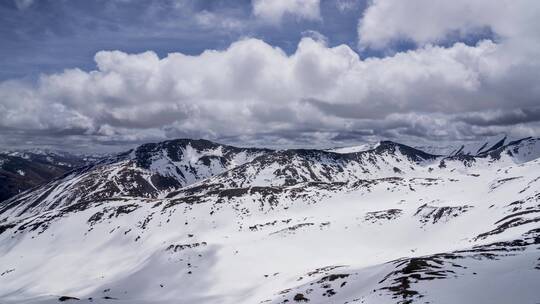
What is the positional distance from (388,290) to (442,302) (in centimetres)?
895

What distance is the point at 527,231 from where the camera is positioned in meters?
74.2

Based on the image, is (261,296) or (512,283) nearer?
(512,283)

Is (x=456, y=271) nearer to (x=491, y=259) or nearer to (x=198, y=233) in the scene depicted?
(x=491, y=259)

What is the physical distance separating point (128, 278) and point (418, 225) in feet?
321

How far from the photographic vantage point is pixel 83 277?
147m

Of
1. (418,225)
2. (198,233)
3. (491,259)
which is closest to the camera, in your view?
(491,259)

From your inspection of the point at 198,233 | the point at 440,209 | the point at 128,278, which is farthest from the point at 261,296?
the point at 198,233

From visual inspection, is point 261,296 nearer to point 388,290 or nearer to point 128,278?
point 388,290

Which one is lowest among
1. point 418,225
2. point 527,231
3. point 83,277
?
point 83,277

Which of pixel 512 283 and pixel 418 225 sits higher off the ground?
pixel 512 283

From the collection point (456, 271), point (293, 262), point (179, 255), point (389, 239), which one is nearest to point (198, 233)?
point (179, 255)

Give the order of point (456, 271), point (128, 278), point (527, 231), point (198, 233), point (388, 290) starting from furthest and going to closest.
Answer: point (198, 233) < point (128, 278) < point (527, 231) < point (456, 271) < point (388, 290)

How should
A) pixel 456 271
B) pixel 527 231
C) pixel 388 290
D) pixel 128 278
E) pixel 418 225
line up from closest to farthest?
1. pixel 388 290
2. pixel 456 271
3. pixel 527 231
4. pixel 128 278
5. pixel 418 225

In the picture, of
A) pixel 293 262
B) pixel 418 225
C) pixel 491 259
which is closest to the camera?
pixel 491 259
